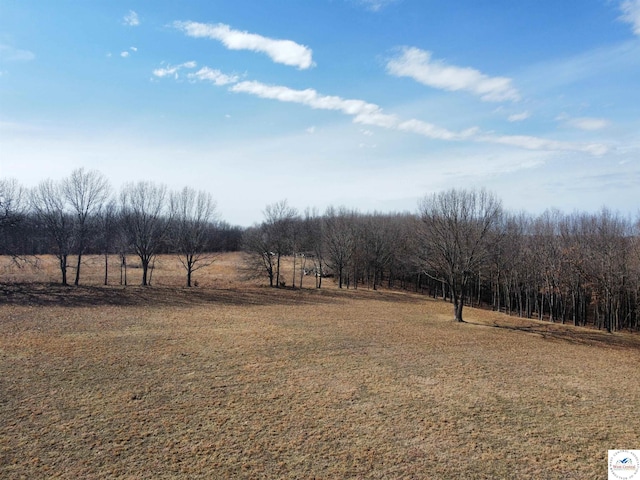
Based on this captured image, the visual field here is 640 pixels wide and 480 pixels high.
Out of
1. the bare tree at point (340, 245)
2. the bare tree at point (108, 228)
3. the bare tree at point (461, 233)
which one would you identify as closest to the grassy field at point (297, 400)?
the bare tree at point (461, 233)

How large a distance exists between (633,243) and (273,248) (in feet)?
98.6

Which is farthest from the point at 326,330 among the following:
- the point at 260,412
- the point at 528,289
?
the point at 528,289

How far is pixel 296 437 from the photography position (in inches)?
311

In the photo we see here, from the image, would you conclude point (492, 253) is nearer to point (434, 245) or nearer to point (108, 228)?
point (434, 245)

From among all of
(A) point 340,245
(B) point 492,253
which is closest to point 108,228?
(A) point 340,245

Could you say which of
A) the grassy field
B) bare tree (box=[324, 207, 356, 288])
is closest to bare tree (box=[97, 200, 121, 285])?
the grassy field

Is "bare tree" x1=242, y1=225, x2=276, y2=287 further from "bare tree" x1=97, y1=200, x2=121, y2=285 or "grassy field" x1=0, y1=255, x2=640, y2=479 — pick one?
"grassy field" x1=0, y1=255, x2=640, y2=479

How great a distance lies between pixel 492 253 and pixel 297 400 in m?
21.0

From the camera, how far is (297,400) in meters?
9.88

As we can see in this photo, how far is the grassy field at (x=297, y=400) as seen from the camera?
274 inches

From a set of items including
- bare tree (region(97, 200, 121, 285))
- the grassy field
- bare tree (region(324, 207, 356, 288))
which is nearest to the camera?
the grassy field

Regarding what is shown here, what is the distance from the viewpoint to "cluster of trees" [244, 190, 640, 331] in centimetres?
2388

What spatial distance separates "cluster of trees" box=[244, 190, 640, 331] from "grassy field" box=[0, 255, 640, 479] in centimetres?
624

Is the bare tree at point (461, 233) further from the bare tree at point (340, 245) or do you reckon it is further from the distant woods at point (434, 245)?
the bare tree at point (340, 245)
